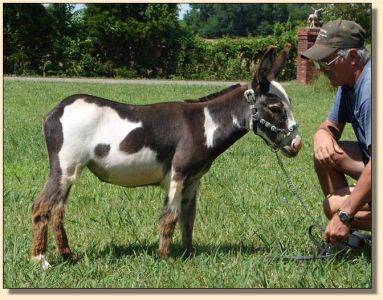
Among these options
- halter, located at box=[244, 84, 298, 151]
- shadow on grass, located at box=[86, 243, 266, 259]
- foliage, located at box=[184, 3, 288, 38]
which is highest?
foliage, located at box=[184, 3, 288, 38]

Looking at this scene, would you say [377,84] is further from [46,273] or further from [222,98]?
[46,273]

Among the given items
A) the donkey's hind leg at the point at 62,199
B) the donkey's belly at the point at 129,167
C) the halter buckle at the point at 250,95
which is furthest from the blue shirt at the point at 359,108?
the donkey's hind leg at the point at 62,199

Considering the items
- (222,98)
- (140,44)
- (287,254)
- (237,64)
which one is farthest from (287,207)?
(237,64)

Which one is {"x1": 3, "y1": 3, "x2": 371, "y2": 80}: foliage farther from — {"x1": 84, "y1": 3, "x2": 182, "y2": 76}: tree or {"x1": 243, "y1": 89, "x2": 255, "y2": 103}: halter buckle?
{"x1": 243, "y1": 89, "x2": 255, "y2": 103}: halter buckle

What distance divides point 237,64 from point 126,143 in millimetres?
17180

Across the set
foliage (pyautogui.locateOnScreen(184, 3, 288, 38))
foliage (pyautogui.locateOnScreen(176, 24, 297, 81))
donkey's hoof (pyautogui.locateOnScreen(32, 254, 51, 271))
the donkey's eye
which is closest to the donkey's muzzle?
the donkey's eye

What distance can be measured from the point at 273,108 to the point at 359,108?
61 cm

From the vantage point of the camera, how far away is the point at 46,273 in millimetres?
4609

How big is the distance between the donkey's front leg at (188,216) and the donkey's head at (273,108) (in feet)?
2.30

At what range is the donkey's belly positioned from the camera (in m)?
4.65

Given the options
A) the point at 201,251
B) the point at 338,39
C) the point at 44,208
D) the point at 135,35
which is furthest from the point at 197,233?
the point at 135,35

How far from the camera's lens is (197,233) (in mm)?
5723

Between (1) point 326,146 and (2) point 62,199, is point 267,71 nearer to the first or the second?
(1) point 326,146

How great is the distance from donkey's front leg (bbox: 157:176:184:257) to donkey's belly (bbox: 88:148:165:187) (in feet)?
0.44
